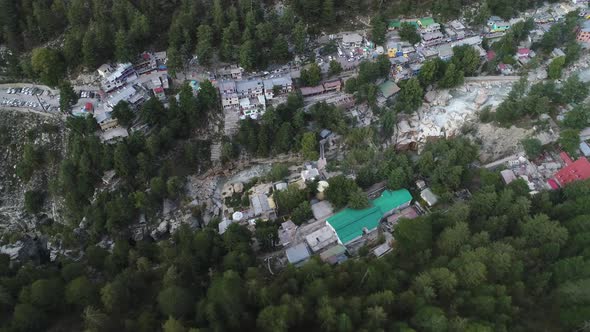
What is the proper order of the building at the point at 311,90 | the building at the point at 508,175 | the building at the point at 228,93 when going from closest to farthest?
the building at the point at 508,175, the building at the point at 228,93, the building at the point at 311,90

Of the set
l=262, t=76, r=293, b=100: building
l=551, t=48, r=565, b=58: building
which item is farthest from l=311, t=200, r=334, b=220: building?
l=551, t=48, r=565, b=58: building

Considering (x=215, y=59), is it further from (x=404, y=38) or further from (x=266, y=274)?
(x=266, y=274)

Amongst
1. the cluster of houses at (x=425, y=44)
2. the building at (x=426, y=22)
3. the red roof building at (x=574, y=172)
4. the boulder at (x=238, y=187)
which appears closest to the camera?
the red roof building at (x=574, y=172)

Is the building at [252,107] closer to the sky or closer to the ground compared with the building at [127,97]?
closer to the ground

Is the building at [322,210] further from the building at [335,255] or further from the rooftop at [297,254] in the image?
the rooftop at [297,254]

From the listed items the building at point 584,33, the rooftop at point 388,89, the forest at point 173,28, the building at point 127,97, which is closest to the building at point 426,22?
the forest at point 173,28

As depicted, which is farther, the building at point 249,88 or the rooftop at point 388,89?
the rooftop at point 388,89

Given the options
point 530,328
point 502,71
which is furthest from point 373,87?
point 530,328

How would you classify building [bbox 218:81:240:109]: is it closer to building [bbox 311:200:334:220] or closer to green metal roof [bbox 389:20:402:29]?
building [bbox 311:200:334:220]
